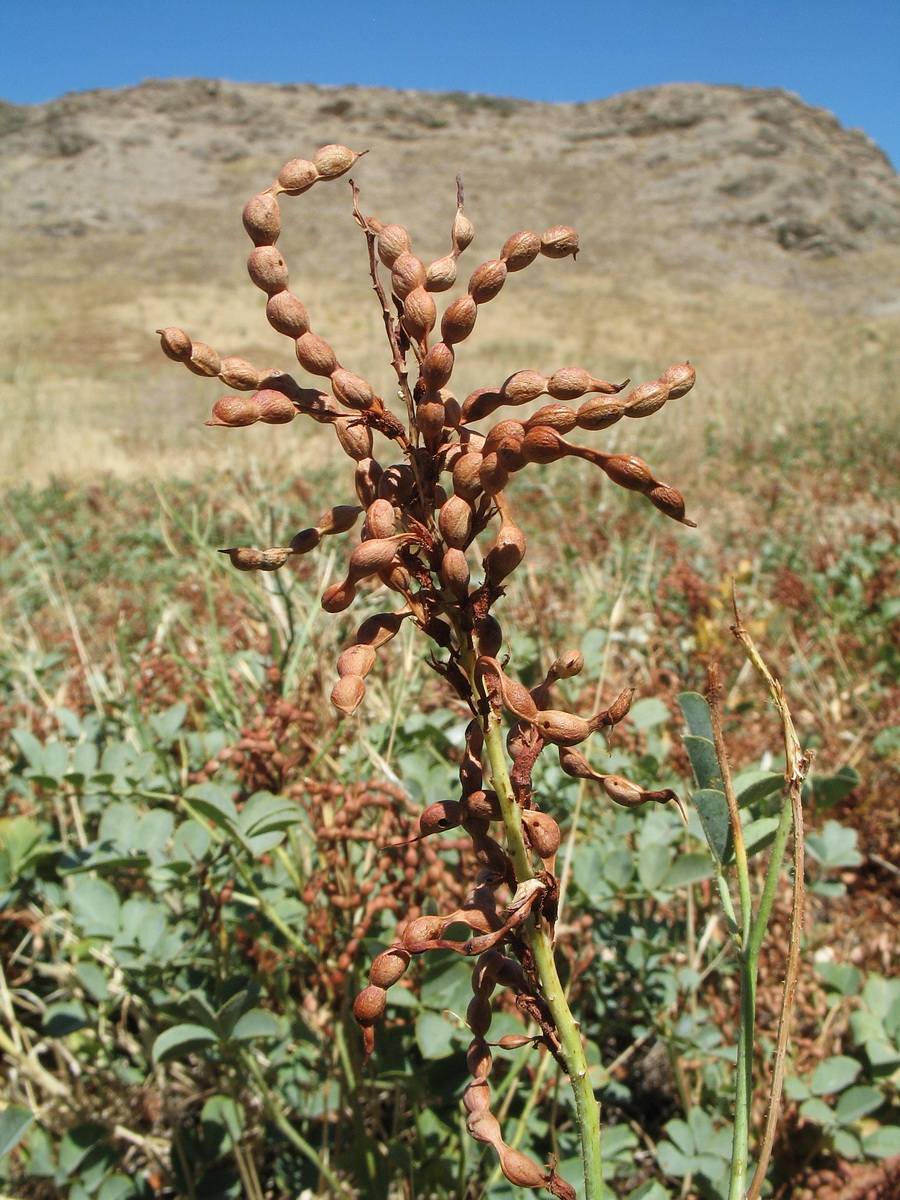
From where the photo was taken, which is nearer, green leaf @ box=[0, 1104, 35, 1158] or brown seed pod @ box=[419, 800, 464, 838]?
brown seed pod @ box=[419, 800, 464, 838]

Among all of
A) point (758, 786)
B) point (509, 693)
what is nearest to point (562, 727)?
point (509, 693)

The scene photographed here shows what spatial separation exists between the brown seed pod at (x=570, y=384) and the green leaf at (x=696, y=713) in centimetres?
26

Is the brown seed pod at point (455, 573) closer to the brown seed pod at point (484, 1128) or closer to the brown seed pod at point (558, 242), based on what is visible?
the brown seed pod at point (558, 242)

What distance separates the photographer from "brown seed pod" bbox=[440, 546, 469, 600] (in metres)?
0.58

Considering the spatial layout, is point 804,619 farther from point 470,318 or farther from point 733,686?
point 470,318

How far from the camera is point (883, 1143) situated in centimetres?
115

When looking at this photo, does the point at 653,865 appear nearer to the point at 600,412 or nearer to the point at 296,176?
the point at 600,412

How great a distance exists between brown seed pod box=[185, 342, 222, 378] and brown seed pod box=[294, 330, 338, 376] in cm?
6

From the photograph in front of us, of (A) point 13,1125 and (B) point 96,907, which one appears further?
(B) point 96,907

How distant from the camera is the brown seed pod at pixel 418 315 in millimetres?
624

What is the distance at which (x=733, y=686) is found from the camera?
248 centimetres

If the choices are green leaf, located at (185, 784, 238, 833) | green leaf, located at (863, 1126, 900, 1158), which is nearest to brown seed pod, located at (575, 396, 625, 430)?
green leaf, located at (185, 784, 238, 833)

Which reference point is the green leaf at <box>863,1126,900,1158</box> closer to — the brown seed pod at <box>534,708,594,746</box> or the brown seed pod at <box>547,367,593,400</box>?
the brown seed pod at <box>534,708,594,746</box>

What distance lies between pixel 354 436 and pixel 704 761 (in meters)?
0.38
